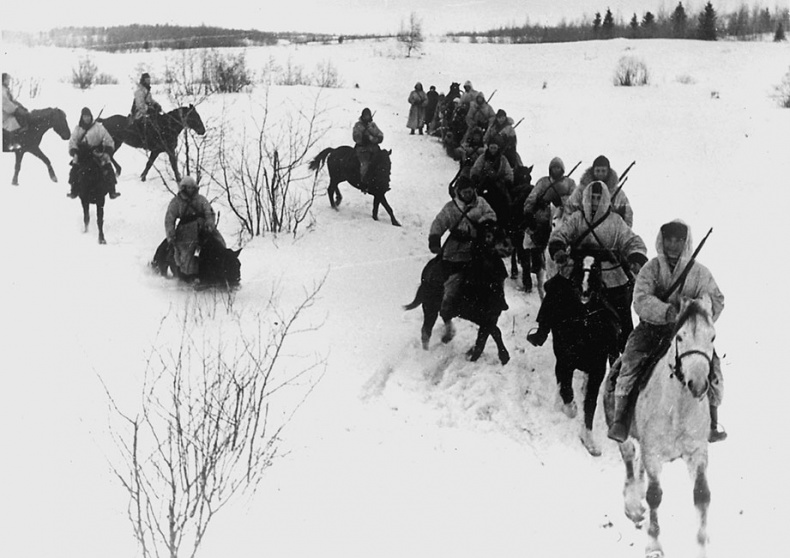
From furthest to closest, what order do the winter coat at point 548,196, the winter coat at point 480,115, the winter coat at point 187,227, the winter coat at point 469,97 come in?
the winter coat at point 469,97 → the winter coat at point 480,115 → the winter coat at point 548,196 → the winter coat at point 187,227

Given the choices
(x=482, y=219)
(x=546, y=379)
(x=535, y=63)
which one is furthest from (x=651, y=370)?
(x=535, y=63)


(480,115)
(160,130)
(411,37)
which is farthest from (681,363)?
(411,37)

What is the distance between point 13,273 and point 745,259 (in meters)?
11.0

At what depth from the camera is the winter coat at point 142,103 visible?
1528cm

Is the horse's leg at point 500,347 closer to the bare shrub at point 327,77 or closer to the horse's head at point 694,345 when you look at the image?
the horse's head at point 694,345

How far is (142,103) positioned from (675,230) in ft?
41.7

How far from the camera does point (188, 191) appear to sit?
33.4ft

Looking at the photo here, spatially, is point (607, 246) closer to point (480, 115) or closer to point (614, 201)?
point (614, 201)

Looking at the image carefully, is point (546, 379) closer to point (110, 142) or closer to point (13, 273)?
point (13, 273)

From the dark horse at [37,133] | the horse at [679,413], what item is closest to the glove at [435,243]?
the horse at [679,413]

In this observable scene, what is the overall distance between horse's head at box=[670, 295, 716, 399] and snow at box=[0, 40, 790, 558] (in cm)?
167

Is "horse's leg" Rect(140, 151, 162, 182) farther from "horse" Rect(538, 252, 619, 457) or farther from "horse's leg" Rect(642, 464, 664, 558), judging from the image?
"horse's leg" Rect(642, 464, 664, 558)

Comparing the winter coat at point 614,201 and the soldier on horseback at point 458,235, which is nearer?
the winter coat at point 614,201

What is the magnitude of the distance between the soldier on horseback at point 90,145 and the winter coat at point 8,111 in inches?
92.7
